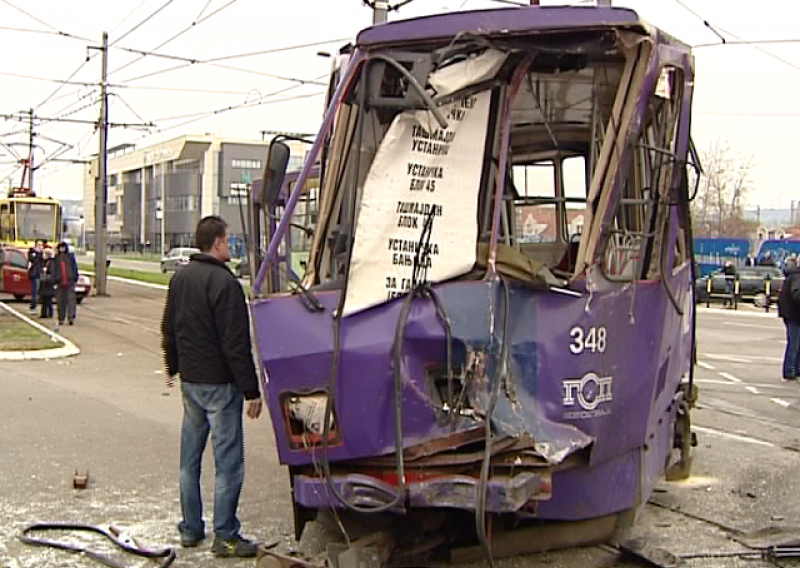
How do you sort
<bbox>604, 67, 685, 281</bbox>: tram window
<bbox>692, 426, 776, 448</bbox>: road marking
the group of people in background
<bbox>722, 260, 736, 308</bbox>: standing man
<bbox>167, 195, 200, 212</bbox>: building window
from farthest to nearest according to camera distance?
<bbox>167, 195, 200, 212</bbox>: building window
<bbox>722, 260, 736, 308</bbox>: standing man
the group of people in background
<bbox>692, 426, 776, 448</bbox>: road marking
<bbox>604, 67, 685, 281</bbox>: tram window

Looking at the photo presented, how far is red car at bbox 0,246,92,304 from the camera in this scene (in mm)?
28953

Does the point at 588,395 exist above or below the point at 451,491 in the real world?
above

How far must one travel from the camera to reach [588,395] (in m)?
5.39

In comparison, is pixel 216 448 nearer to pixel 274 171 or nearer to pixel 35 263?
pixel 274 171

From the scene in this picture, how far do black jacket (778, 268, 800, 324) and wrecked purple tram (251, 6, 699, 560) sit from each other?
374 inches

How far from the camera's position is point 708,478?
8.53 meters

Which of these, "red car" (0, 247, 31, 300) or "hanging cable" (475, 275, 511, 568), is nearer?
"hanging cable" (475, 275, 511, 568)

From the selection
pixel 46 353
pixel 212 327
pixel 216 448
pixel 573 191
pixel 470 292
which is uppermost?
pixel 573 191

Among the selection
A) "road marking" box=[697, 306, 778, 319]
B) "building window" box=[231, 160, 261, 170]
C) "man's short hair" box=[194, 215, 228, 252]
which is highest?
"building window" box=[231, 160, 261, 170]

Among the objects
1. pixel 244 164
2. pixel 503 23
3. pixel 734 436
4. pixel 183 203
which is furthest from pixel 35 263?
pixel 183 203

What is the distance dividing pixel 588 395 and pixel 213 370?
2194mm

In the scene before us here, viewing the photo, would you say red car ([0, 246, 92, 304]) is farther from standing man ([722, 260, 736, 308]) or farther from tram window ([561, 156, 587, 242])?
tram window ([561, 156, 587, 242])

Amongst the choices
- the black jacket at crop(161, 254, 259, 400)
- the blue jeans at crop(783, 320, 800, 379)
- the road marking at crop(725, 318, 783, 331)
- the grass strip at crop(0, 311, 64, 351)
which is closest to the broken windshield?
the black jacket at crop(161, 254, 259, 400)

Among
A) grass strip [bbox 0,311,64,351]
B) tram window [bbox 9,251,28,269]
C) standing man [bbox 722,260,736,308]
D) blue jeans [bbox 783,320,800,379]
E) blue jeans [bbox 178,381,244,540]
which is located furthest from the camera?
standing man [bbox 722,260,736,308]
